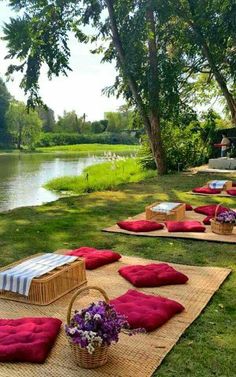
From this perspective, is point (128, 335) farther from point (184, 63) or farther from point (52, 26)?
point (184, 63)

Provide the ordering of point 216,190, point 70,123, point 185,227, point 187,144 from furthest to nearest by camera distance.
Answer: point 70,123
point 187,144
point 216,190
point 185,227

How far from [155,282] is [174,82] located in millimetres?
10131

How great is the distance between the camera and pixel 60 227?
A: 5.97m

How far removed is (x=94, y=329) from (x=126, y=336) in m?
0.47

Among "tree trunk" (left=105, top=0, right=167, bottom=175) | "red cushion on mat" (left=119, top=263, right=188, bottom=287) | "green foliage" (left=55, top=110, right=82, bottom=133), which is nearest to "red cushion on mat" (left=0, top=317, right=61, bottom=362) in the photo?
"red cushion on mat" (left=119, top=263, right=188, bottom=287)

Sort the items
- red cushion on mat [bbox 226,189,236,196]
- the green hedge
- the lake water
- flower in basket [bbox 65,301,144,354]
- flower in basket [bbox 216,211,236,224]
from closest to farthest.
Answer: flower in basket [bbox 65,301,144,354] < flower in basket [bbox 216,211,236,224] < red cushion on mat [bbox 226,189,236,196] < the lake water < the green hedge

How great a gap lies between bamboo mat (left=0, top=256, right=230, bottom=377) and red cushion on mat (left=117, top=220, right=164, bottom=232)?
143cm

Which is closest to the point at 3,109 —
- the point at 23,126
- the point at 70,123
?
the point at 23,126

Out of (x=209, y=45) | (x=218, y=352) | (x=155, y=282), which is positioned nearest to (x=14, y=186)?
(x=209, y=45)

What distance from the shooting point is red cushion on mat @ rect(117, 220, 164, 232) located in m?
5.58

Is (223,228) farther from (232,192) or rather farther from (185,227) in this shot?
(232,192)

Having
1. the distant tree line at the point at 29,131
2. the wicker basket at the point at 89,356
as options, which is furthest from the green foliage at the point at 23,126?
the wicker basket at the point at 89,356

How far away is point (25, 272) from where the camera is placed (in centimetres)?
340

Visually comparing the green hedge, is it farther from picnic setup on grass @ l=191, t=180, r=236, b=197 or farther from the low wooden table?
the low wooden table
